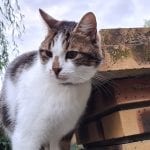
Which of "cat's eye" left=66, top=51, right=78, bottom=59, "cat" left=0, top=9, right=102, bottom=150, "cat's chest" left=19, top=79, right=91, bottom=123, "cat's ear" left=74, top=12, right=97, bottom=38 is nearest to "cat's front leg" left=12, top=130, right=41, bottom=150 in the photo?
"cat" left=0, top=9, right=102, bottom=150

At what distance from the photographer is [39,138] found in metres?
2.00

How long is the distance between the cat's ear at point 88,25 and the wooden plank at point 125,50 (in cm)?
5

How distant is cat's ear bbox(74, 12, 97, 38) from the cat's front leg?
0.54m

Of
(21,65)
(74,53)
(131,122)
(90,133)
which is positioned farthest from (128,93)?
(21,65)

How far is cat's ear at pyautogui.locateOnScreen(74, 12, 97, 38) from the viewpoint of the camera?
181 centimetres

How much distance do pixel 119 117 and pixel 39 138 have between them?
0.39 meters

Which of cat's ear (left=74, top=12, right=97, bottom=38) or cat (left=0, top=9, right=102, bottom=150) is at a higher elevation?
cat's ear (left=74, top=12, right=97, bottom=38)

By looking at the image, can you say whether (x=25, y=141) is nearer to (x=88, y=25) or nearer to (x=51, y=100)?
(x=51, y=100)

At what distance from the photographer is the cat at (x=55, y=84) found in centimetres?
183

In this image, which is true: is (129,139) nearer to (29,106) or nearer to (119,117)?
(119,117)

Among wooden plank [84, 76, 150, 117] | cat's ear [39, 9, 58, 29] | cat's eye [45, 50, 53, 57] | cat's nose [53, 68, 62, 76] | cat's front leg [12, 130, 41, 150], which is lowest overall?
cat's front leg [12, 130, 41, 150]

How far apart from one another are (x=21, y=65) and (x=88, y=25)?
56 cm

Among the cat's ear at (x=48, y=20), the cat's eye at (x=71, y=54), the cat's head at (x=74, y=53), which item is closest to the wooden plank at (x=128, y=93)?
the cat's head at (x=74, y=53)

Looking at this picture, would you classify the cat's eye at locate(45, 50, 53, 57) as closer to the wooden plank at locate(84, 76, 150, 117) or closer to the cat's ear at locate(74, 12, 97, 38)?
the cat's ear at locate(74, 12, 97, 38)
